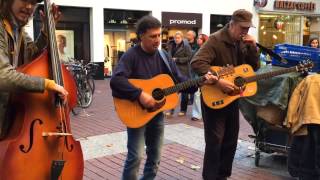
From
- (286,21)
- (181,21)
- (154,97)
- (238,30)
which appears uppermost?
(286,21)

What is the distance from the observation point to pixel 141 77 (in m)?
3.93

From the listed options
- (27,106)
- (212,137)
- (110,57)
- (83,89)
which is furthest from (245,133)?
(110,57)

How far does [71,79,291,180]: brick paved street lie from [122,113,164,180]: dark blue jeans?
92cm

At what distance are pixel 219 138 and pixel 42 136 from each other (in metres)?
2.26

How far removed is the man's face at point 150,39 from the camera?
3.85 metres

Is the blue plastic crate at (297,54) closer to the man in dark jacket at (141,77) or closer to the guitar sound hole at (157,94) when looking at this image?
the man in dark jacket at (141,77)

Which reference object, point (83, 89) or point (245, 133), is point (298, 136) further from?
point (83, 89)

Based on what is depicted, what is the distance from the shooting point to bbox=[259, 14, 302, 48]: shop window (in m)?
23.1

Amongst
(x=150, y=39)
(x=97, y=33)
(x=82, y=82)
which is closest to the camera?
(x=150, y=39)

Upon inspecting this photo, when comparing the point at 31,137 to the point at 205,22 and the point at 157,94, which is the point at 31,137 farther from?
the point at 205,22

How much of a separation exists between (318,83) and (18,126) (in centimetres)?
328

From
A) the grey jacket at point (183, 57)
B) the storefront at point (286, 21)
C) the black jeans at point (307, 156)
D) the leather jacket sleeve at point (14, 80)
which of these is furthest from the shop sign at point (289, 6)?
the leather jacket sleeve at point (14, 80)

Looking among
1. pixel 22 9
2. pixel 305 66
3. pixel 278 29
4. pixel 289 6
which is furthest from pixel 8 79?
pixel 289 6

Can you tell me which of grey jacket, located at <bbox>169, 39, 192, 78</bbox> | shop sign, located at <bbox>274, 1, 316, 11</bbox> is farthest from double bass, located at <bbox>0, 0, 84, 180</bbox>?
shop sign, located at <bbox>274, 1, 316, 11</bbox>
